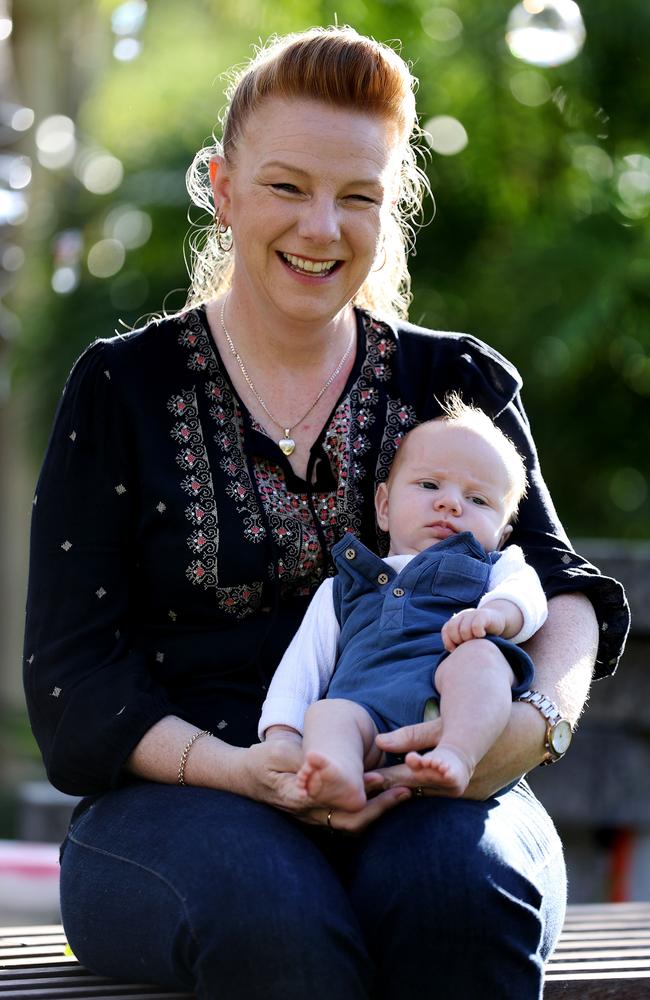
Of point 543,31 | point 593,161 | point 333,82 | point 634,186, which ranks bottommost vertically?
point 333,82

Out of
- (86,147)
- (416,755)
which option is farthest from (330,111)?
(86,147)

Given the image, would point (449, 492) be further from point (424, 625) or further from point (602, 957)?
point (602, 957)

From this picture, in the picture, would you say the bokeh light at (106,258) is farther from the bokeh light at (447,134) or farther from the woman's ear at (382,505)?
the woman's ear at (382,505)

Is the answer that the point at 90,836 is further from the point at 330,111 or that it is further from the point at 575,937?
the point at 330,111

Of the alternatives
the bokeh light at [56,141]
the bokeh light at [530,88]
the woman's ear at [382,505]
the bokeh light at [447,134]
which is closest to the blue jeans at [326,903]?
the woman's ear at [382,505]

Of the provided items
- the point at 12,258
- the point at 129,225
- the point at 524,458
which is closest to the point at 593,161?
the point at 129,225

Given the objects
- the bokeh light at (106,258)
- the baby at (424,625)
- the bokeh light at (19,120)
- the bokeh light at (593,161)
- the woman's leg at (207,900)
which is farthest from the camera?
the bokeh light at (106,258)

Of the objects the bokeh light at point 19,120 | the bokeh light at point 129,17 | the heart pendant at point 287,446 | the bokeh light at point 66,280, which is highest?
the bokeh light at point 129,17

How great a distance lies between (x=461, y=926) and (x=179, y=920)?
408mm

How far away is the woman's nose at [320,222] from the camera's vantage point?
8.48ft

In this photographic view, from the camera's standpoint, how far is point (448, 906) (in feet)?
6.72

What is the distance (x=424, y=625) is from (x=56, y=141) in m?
9.80

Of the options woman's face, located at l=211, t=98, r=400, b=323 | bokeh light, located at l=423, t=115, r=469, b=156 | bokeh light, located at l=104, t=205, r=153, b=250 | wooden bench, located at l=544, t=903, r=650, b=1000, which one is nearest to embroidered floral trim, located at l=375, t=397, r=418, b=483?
woman's face, located at l=211, t=98, r=400, b=323

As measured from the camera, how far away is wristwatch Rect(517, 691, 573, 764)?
7.76 feet
